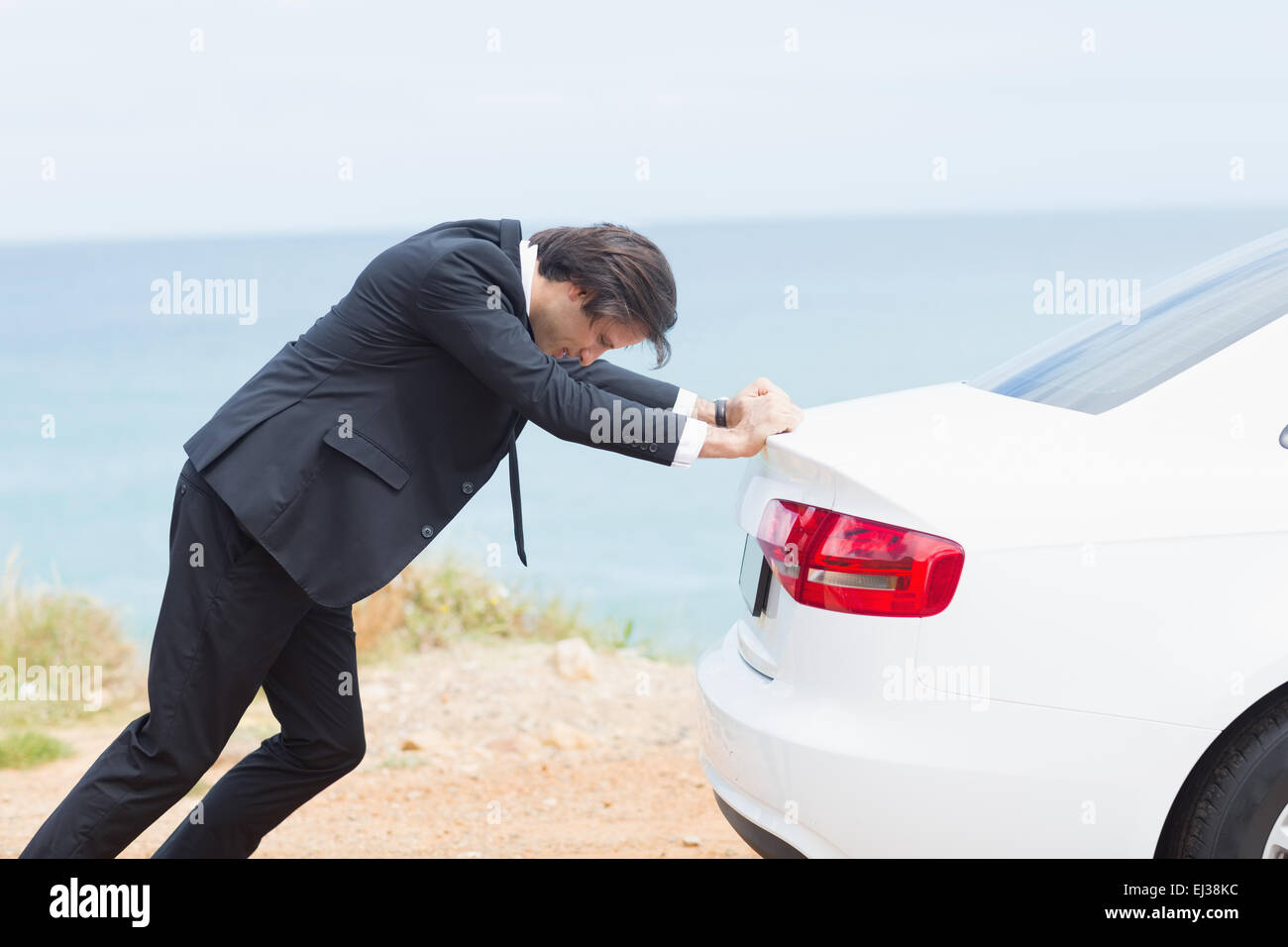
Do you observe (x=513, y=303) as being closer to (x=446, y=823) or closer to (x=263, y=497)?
(x=263, y=497)

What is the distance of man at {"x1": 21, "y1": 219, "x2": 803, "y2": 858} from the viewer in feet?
8.71

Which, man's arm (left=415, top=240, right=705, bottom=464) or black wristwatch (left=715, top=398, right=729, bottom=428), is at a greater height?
man's arm (left=415, top=240, right=705, bottom=464)

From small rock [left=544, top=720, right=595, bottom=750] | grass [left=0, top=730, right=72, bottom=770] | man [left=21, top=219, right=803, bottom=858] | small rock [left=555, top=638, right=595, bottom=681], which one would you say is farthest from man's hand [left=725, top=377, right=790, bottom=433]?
grass [left=0, top=730, right=72, bottom=770]

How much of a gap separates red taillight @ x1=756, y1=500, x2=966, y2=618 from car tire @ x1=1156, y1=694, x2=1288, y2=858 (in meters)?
0.55

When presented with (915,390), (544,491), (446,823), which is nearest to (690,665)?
(446,823)

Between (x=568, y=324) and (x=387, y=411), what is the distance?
0.45 metres

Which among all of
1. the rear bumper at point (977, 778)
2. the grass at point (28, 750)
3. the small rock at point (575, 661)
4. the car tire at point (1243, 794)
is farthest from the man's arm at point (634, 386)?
the grass at point (28, 750)

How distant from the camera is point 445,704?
18.4ft

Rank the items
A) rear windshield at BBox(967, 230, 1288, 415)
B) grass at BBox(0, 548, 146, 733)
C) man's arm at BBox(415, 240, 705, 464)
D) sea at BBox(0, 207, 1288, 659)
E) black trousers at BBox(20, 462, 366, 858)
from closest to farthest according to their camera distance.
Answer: rear windshield at BBox(967, 230, 1288, 415)
man's arm at BBox(415, 240, 705, 464)
black trousers at BBox(20, 462, 366, 858)
grass at BBox(0, 548, 146, 733)
sea at BBox(0, 207, 1288, 659)

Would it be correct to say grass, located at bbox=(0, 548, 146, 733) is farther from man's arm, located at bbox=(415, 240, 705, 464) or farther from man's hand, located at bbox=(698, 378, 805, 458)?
man's hand, located at bbox=(698, 378, 805, 458)

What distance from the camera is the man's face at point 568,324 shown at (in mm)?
2795

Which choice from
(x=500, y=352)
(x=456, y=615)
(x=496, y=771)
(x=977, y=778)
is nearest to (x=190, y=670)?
(x=500, y=352)
